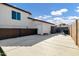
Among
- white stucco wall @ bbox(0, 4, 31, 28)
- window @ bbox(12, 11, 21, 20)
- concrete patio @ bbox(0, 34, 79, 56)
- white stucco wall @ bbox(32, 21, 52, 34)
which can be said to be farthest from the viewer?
white stucco wall @ bbox(32, 21, 52, 34)

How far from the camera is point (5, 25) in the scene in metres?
15.5

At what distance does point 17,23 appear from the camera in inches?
711

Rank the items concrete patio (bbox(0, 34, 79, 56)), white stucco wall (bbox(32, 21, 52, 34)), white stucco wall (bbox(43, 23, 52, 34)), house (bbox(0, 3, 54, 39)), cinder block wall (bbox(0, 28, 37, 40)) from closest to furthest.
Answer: concrete patio (bbox(0, 34, 79, 56)) → cinder block wall (bbox(0, 28, 37, 40)) → house (bbox(0, 3, 54, 39)) → white stucco wall (bbox(32, 21, 52, 34)) → white stucco wall (bbox(43, 23, 52, 34))

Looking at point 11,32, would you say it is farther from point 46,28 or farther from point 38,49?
point 46,28

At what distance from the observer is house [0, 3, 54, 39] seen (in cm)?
1467

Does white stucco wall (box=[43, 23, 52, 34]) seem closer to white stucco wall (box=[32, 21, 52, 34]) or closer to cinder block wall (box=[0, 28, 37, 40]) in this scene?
white stucco wall (box=[32, 21, 52, 34])

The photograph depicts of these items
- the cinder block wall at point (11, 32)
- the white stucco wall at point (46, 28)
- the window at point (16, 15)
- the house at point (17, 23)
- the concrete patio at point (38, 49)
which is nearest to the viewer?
the concrete patio at point (38, 49)

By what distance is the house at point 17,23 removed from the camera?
14669mm

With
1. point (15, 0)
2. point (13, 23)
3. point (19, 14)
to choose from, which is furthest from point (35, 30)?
point (15, 0)

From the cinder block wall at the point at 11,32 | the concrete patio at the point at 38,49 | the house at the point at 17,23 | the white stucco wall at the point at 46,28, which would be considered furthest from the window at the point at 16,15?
the concrete patio at the point at 38,49

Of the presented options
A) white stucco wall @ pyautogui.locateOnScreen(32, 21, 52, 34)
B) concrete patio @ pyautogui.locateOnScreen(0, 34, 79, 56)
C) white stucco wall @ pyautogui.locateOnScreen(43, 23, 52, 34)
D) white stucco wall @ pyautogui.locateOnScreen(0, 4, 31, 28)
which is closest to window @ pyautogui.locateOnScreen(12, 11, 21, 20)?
white stucco wall @ pyautogui.locateOnScreen(0, 4, 31, 28)

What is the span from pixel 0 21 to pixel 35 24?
8787 millimetres

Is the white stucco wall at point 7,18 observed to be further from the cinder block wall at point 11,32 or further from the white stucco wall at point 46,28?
the white stucco wall at point 46,28

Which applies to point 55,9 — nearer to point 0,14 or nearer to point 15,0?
point 0,14
